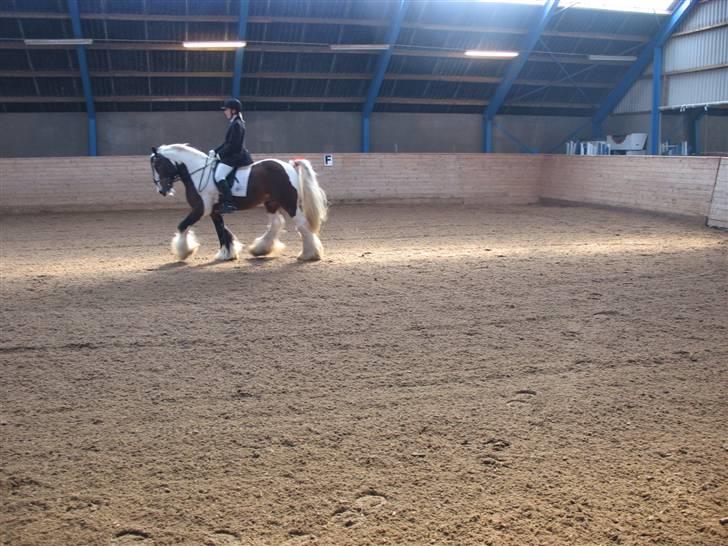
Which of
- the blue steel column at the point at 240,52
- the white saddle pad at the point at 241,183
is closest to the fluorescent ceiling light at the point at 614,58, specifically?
the blue steel column at the point at 240,52

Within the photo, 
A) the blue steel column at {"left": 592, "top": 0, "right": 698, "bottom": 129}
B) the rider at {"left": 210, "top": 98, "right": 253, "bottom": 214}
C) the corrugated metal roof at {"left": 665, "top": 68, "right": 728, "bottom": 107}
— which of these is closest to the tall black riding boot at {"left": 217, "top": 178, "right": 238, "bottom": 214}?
the rider at {"left": 210, "top": 98, "right": 253, "bottom": 214}

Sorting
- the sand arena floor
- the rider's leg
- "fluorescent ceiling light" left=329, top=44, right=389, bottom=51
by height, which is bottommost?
the sand arena floor

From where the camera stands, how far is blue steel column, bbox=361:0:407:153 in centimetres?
1825

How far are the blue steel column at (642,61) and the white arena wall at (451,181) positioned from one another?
5.45 meters

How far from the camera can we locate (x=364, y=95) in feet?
70.6

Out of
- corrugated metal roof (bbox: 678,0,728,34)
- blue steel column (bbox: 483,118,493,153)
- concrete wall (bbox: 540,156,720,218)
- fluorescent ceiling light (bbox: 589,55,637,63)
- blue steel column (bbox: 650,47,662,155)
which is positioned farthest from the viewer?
blue steel column (bbox: 483,118,493,153)

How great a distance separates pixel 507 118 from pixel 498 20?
4.70 m

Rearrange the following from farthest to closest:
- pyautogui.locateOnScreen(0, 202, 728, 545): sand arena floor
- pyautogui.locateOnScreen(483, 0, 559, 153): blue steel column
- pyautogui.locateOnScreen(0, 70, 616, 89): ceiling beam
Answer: pyautogui.locateOnScreen(483, 0, 559, 153): blue steel column
pyautogui.locateOnScreen(0, 70, 616, 89): ceiling beam
pyautogui.locateOnScreen(0, 202, 728, 545): sand arena floor

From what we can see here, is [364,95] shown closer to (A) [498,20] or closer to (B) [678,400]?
(A) [498,20]

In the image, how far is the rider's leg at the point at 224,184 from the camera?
9141 millimetres

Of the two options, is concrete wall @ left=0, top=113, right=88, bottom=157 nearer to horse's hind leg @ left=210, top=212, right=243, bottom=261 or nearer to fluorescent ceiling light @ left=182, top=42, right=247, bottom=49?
fluorescent ceiling light @ left=182, top=42, right=247, bottom=49

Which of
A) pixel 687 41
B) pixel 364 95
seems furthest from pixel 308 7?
pixel 687 41

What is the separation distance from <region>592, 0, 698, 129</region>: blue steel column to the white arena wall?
17.9ft

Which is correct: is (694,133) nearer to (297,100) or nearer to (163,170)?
(297,100)
